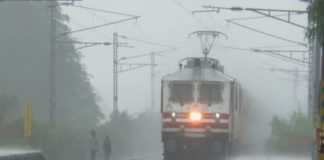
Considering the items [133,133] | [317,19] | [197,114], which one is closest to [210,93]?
[197,114]

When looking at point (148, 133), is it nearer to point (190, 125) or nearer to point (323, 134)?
point (190, 125)

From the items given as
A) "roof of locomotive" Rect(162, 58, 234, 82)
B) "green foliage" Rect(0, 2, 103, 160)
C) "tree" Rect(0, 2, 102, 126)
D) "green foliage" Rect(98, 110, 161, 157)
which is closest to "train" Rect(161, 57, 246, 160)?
"roof of locomotive" Rect(162, 58, 234, 82)

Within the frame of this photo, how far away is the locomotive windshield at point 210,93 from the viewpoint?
3331cm

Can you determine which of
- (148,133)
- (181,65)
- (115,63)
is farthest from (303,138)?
(148,133)

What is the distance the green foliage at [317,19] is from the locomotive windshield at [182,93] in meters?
16.4

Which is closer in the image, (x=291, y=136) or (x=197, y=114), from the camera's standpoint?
(x=197, y=114)

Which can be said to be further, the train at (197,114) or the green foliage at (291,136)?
the green foliage at (291,136)

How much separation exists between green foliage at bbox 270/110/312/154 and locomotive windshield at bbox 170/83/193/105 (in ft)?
54.0

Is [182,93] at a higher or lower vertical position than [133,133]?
higher

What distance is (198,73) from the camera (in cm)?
3375

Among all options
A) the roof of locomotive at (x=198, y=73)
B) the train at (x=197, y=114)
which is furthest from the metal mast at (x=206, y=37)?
the train at (x=197, y=114)

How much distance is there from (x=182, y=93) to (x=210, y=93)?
0.99m

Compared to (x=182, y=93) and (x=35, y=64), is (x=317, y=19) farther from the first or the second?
(x=35, y=64)

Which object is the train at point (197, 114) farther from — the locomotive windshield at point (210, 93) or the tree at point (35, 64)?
the tree at point (35, 64)
